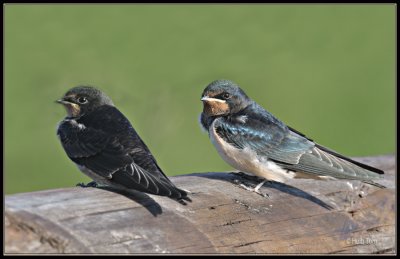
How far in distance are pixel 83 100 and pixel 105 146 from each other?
0.85 m

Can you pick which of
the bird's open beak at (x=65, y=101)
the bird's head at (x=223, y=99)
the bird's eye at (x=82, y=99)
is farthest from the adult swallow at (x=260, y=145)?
the bird's open beak at (x=65, y=101)

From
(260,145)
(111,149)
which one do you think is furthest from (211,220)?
(260,145)

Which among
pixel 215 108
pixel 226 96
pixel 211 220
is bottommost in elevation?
pixel 211 220

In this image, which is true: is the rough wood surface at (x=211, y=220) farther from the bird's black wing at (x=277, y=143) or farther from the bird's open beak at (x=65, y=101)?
the bird's open beak at (x=65, y=101)

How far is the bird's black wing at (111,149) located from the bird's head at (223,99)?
2.96 ft

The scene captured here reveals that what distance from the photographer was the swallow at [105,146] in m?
5.94

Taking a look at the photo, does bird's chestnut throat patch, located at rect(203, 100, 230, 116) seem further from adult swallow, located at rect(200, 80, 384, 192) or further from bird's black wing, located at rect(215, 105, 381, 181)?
bird's black wing, located at rect(215, 105, 381, 181)

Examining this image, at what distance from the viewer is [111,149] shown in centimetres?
649

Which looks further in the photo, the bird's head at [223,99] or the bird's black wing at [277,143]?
the bird's head at [223,99]

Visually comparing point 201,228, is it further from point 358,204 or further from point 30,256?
point 358,204

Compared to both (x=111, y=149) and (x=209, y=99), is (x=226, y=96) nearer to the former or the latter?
(x=209, y=99)

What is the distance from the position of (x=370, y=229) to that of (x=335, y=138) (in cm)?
721

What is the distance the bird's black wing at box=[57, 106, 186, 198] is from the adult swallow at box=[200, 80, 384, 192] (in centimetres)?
91

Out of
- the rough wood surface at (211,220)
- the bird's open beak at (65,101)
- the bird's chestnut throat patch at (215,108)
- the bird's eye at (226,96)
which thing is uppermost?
the bird's eye at (226,96)
